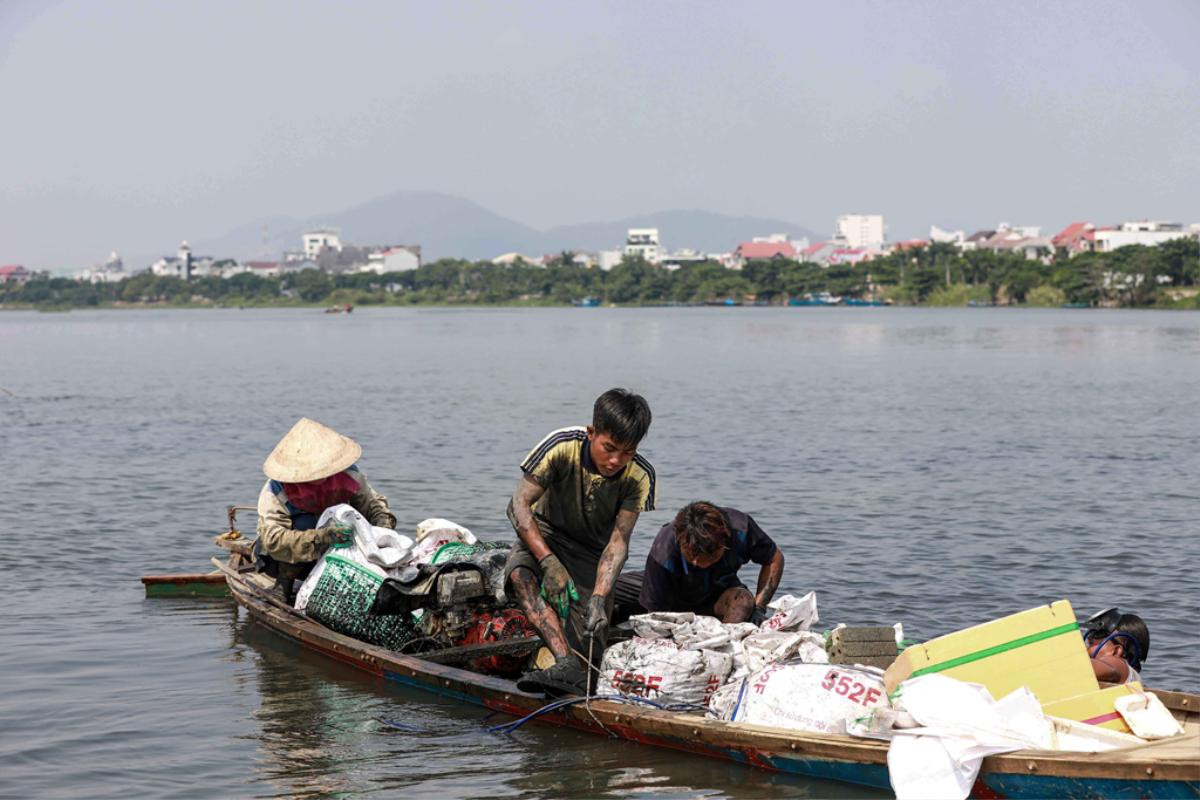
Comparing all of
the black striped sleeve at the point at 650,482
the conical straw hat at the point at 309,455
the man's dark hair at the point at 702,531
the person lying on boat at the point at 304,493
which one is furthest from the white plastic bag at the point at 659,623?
the conical straw hat at the point at 309,455

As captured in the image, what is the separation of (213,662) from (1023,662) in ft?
18.6

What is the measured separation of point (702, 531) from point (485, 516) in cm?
839

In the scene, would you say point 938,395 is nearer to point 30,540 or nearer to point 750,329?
point 30,540

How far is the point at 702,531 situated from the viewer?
770cm

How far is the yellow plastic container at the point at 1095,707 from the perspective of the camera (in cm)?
645

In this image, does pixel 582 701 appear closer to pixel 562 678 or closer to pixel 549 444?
pixel 562 678

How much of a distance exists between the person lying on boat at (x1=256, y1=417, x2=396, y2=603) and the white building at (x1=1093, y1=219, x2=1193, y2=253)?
453 feet

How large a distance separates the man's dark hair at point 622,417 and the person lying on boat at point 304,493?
101 inches

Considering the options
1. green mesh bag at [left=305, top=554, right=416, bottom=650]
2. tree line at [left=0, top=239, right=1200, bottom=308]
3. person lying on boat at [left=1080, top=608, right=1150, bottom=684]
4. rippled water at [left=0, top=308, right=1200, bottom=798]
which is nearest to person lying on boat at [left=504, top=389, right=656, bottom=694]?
rippled water at [left=0, top=308, right=1200, bottom=798]

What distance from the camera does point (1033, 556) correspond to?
13.6 meters

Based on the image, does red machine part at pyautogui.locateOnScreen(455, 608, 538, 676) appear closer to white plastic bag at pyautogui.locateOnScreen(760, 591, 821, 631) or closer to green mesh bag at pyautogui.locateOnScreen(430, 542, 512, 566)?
green mesh bag at pyautogui.locateOnScreen(430, 542, 512, 566)

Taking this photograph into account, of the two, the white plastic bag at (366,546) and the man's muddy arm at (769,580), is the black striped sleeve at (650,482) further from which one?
the white plastic bag at (366,546)

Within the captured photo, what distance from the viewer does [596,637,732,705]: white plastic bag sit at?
7.30 m

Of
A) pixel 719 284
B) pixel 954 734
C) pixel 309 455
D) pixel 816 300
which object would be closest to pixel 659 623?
pixel 954 734
